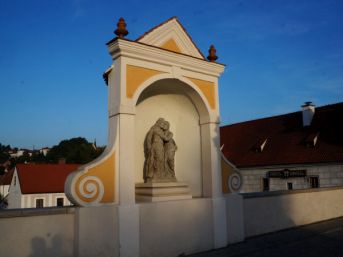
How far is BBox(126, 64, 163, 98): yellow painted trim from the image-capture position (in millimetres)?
6254

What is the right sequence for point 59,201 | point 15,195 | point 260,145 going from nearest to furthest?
point 260,145
point 59,201
point 15,195

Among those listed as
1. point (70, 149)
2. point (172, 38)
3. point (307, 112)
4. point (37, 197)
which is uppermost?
point (70, 149)

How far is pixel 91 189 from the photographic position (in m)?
5.57

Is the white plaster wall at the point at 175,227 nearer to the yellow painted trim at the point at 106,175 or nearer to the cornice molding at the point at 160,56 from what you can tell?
the yellow painted trim at the point at 106,175

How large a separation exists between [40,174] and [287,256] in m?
31.8

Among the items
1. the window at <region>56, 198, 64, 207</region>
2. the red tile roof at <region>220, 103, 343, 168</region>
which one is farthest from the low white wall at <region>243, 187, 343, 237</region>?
the window at <region>56, 198, 64, 207</region>

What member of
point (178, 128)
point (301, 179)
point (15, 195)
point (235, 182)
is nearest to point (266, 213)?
point (235, 182)

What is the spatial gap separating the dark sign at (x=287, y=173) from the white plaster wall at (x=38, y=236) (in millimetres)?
18082

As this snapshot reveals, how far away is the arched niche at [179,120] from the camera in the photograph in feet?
24.7

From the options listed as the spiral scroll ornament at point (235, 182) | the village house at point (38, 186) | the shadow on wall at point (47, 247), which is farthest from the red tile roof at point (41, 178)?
the shadow on wall at point (47, 247)

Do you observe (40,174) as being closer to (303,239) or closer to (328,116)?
(328,116)

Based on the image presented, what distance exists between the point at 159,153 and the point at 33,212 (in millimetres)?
2878

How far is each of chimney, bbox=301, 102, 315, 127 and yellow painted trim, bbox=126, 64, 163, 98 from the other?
18.9m

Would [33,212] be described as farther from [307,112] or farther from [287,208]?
[307,112]
